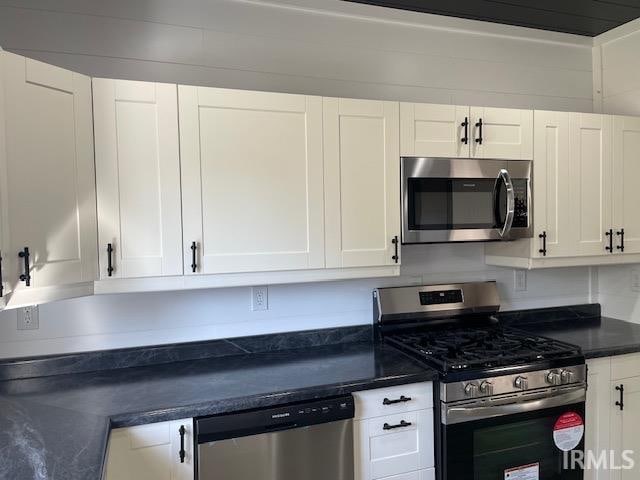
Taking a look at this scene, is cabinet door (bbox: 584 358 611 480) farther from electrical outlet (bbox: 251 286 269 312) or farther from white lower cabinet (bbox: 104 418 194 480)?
white lower cabinet (bbox: 104 418 194 480)

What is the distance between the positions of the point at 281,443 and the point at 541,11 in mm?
2665

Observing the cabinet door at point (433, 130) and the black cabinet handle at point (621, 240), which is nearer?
the cabinet door at point (433, 130)

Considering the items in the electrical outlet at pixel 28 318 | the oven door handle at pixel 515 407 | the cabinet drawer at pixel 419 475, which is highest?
the electrical outlet at pixel 28 318

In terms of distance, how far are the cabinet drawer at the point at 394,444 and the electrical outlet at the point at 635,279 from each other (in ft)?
5.81

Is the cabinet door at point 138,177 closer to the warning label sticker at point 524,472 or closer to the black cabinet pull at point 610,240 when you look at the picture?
the warning label sticker at point 524,472

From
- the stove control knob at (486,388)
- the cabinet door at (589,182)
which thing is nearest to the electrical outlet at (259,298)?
the stove control knob at (486,388)

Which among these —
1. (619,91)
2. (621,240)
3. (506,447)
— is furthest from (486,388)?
(619,91)

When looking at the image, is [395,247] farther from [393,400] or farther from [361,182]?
[393,400]

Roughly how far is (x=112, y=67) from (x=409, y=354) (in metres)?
1.94

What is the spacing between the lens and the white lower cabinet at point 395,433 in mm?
1984

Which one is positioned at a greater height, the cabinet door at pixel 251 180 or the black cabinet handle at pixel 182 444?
the cabinet door at pixel 251 180

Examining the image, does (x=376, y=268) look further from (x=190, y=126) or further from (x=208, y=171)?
(x=190, y=126)

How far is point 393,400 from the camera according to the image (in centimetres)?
201

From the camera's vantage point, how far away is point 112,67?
2182 millimetres
